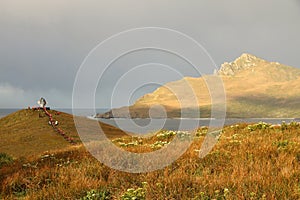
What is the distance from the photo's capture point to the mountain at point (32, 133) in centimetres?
1798

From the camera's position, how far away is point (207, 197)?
5.52 m

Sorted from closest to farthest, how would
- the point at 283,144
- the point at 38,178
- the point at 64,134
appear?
the point at 38,178 < the point at 283,144 < the point at 64,134

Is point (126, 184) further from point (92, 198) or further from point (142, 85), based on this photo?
point (142, 85)

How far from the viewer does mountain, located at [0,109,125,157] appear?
1798cm

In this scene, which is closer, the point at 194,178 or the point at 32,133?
the point at 194,178

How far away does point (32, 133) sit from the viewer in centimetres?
2106

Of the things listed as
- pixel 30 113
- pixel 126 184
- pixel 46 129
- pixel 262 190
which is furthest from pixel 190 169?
pixel 30 113

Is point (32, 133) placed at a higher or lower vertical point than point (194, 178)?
higher

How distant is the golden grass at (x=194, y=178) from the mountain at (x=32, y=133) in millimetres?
8081

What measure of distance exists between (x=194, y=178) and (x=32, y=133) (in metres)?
17.9

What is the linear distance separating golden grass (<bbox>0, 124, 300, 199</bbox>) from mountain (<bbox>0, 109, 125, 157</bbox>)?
8.08 meters

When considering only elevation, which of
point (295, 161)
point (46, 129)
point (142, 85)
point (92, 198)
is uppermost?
point (142, 85)

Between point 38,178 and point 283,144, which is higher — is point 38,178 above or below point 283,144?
below

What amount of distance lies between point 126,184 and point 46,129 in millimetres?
17337
